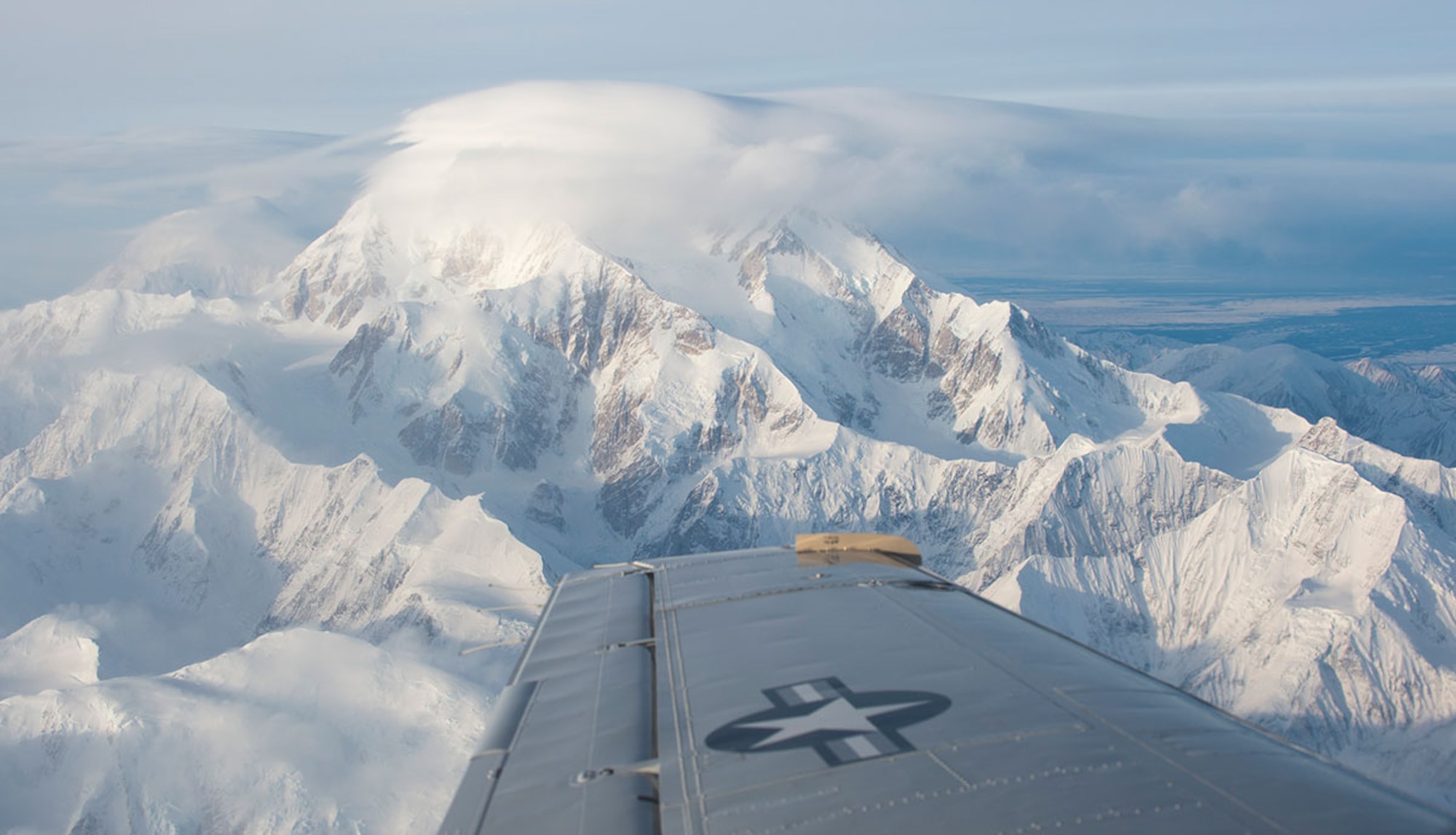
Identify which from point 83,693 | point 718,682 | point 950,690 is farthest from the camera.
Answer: point 83,693

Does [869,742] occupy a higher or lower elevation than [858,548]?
higher

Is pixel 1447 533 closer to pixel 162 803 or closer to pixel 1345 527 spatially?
pixel 1345 527

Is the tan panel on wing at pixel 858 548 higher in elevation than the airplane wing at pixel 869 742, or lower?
lower

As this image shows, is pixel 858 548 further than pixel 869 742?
Yes

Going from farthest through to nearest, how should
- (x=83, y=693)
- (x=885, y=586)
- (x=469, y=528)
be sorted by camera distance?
(x=469, y=528) < (x=83, y=693) < (x=885, y=586)

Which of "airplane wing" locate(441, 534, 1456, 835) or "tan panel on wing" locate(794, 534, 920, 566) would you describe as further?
"tan panel on wing" locate(794, 534, 920, 566)

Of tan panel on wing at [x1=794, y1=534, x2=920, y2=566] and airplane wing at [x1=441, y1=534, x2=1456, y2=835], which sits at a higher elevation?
airplane wing at [x1=441, y1=534, x2=1456, y2=835]

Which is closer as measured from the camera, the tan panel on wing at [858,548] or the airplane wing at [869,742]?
the airplane wing at [869,742]

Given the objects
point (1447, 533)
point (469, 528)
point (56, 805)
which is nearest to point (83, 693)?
point (56, 805)
